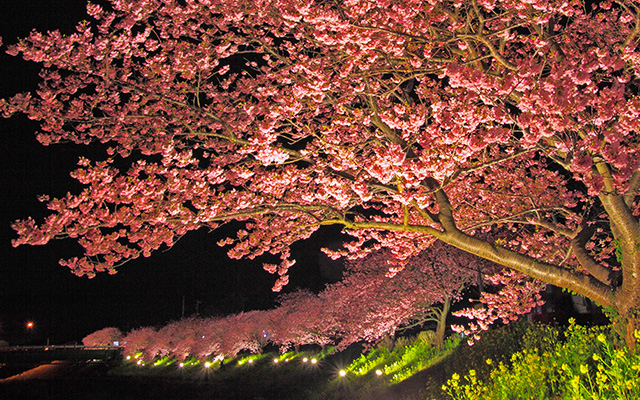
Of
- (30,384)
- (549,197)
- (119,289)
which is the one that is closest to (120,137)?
(549,197)

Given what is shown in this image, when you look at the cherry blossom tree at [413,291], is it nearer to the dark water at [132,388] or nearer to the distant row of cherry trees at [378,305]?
the distant row of cherry trees at [378,305]

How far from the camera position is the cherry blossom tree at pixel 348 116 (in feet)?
18.8

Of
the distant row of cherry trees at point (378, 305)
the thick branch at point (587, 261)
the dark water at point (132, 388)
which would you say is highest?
the thick branch at point (587, 261)

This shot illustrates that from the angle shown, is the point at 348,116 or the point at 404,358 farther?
the point at 404,358

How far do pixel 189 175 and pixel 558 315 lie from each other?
18.0 meters

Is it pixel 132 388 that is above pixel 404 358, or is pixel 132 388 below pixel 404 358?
below

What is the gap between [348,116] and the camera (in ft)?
22.8

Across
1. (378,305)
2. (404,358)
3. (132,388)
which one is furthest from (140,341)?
(404,358)

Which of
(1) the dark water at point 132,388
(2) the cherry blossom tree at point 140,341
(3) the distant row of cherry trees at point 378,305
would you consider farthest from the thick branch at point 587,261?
(2) the cherry blossom tree at point 140,341

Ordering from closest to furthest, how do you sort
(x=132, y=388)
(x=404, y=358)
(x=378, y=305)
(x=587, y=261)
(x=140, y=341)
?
(x=587, y=261) → (x=404, y=358) → (x=378, y=305) → (x=132, y=388) → (x=140, y=341)

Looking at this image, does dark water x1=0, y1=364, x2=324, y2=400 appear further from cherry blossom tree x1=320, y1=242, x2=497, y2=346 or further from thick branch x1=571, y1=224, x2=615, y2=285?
thick branch x1=571, y1=224, x2=615, y2=285

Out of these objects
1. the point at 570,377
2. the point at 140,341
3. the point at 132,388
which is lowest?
the point at 132,388

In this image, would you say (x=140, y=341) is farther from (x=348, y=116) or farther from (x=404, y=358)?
(x=348, y=116)

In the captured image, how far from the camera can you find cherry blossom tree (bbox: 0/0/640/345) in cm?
573
